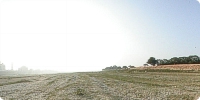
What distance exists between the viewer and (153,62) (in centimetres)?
9700

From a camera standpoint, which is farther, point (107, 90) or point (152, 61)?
point (152, 61)

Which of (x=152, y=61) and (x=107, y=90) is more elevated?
(x=152, y=61)

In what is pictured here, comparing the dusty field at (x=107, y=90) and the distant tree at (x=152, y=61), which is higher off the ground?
the distant tree at (x=152, y=61)

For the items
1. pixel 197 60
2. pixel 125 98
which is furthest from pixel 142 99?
pixel 197 60

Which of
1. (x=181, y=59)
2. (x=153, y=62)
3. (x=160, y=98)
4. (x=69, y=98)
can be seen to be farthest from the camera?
(x=153, y=62)

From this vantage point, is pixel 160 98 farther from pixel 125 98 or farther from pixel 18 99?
pixel 18 99

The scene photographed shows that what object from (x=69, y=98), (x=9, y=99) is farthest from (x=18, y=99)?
(x=69, y=98)

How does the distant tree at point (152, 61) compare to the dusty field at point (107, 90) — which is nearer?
the dusty field at point (107, 90)

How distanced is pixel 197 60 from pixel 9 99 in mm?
62691

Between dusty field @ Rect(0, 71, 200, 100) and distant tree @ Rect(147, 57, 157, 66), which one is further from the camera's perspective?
distant tree @ Rect(147, 57, 157, 66)

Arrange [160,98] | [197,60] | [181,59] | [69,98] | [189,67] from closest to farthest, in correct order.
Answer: [69,98] < [160,98] < [189,67] < [197,60] < [181,59]

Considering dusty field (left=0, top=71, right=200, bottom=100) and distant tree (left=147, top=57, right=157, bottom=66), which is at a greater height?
distant tree (left=147, top=57, right=157, bottom=66)

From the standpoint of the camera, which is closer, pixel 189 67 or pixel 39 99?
pixel 39 99

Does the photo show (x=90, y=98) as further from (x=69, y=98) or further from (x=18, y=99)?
(x=18, y=99)
